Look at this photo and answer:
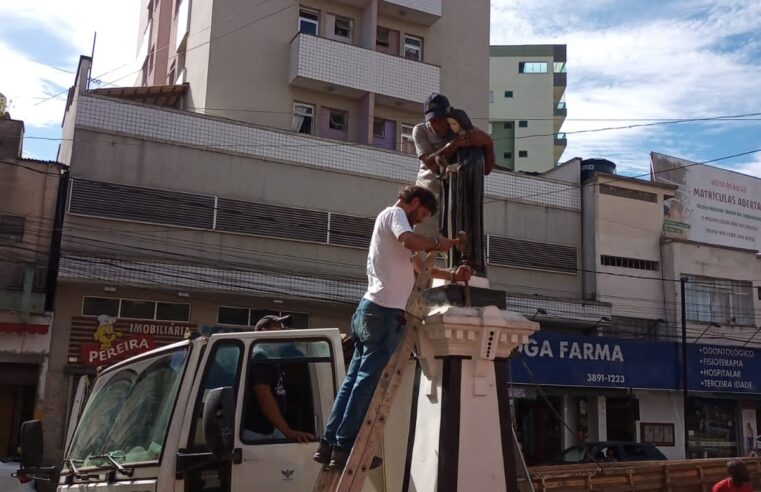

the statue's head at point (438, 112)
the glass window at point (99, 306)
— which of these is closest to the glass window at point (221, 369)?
the statue's head at point (438, 112)

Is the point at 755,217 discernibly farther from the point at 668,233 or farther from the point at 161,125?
the point at 161,125

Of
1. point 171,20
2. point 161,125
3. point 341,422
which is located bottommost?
point 341,422

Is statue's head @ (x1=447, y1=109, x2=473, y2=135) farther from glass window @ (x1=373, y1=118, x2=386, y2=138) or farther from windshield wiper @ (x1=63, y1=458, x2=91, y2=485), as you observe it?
glass window @ (x1=373, y1=118, x2=386, y2=138)

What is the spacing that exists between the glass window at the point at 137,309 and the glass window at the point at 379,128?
32.8 ft

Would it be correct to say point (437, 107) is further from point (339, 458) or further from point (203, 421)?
point (203, 421)

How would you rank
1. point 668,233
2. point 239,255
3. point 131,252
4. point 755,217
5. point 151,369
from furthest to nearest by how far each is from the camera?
point 755,217 < point 668,233 < point 239,255 < point 131,252 < point 151,369

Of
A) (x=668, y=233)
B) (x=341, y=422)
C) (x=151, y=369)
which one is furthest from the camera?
(x=668, y=233)

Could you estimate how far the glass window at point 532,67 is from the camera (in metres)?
66.3

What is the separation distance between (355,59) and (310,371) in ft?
69.6

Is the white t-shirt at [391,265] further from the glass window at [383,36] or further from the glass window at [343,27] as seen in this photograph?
the glass window at [383,36]

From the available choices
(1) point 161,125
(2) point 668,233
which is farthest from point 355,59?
(2) point 668,233

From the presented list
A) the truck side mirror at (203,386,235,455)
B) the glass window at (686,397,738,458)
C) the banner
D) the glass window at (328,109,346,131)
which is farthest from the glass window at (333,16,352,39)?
the truck side mirror at (203,386,235,455)

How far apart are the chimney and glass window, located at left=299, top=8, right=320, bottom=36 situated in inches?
379

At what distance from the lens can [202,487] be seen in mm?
4473
